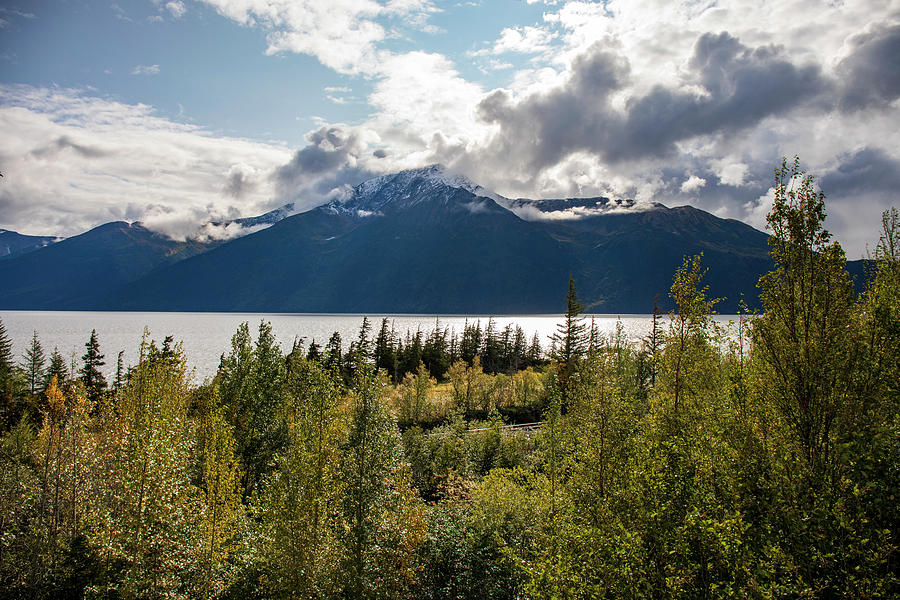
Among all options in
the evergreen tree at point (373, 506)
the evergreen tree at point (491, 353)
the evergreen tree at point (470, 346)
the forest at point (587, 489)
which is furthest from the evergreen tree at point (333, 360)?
the evergreen tree at point (491, 353)

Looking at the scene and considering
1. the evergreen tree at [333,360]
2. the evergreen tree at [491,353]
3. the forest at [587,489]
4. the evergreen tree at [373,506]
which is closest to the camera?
the forest at [587,489]

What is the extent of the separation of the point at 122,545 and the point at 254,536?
645 centimetres

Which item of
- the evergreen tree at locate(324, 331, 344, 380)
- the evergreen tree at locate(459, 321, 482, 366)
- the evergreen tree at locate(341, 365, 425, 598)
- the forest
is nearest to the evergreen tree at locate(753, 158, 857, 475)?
the forest

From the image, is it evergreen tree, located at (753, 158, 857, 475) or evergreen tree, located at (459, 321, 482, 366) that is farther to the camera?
evergreen tree, located at (459, 321, 482, 366)

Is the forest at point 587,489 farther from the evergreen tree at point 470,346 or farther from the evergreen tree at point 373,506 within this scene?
the evergreen tree at point 470,346

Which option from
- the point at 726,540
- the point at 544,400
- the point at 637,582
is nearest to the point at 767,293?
the point at 726,540

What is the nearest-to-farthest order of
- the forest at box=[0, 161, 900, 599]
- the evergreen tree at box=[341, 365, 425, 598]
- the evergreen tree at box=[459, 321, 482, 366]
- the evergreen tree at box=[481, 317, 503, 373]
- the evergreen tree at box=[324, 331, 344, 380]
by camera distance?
the forest at box=[0, 161, 900, 599]
the evergreen tree at box=[341, 365, 425, 598]
the evergreen tree at box=[324, 331, 344, 380]
the evergreen tree at box=[459, 321, 482, 366]
the evergreen tree at box=[481, 317, 503, 373]

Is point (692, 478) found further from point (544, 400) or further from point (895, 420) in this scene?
point (544, 400)

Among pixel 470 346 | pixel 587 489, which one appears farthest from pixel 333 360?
pixel 470 346

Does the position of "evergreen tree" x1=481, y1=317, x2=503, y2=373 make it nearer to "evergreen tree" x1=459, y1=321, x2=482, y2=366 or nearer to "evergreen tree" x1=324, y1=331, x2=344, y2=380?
"evergreen tree" x1=459, y1=321, x2=482, y2=366

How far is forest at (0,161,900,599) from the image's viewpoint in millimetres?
13289

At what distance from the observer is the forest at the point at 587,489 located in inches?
523

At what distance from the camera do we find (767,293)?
15242 mm

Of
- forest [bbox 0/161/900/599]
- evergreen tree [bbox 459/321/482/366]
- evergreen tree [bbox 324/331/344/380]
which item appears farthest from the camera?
evergreen tree [bbox 459/321/482/366]
